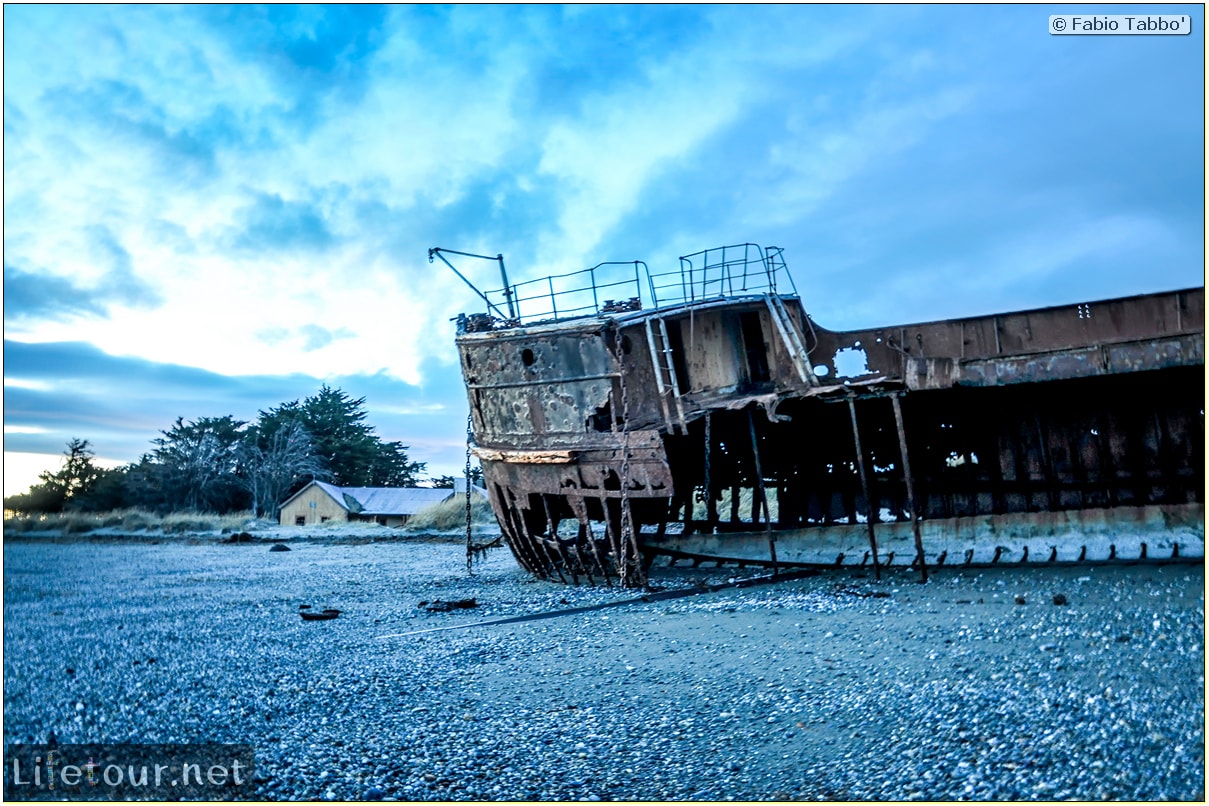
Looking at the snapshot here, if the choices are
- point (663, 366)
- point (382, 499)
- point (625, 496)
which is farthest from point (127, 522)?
point (663, 366)

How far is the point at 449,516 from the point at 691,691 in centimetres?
2697

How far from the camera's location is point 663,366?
12.2 m

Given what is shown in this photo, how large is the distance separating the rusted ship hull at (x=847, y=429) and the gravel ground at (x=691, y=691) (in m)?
1.13

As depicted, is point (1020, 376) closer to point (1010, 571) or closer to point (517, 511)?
point (1010, 571)

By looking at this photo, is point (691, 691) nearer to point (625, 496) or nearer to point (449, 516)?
point (625, 496)

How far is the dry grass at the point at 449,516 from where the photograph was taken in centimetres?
3150

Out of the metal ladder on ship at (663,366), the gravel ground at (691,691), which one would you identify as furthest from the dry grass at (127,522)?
the metal ladder on ship at (663,366)

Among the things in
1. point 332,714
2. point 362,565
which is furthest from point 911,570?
point 362,565

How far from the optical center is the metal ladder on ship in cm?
1171

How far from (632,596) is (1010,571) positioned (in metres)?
5.11

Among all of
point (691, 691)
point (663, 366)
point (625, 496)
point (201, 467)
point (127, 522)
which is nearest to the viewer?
point (691, 691)

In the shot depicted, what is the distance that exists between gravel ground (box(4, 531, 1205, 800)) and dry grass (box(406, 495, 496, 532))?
68.3 ft

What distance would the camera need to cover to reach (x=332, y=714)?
18.7 feet

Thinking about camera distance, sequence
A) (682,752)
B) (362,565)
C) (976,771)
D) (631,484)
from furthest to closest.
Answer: (362,565), (631,484), (682,752), (976,771)
